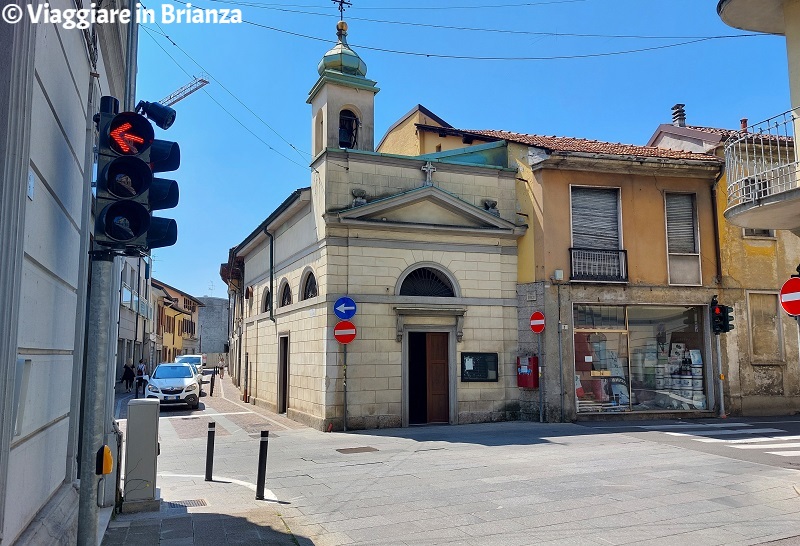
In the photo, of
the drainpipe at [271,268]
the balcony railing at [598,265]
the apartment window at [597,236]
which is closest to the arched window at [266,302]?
the drainpipe at [271,268]

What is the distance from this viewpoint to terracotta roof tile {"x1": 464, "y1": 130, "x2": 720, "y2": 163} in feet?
57.4

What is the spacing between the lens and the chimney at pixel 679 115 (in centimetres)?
2322

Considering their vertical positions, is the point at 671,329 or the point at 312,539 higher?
the point at 671,329

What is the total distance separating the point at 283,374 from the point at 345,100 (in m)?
8.55

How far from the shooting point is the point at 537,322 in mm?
16109

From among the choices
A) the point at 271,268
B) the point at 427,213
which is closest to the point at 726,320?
the point at 427,213

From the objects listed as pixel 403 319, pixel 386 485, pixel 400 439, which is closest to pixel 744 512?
pixel 386 485

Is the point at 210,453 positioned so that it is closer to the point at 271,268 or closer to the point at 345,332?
the point at 345,332

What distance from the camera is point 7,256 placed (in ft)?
10.6

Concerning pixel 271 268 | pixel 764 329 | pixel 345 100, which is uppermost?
pixel 345 100

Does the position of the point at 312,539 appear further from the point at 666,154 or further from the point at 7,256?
the point at 666,154

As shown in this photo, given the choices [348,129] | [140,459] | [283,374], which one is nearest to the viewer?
[140,459]

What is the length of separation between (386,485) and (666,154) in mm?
13695

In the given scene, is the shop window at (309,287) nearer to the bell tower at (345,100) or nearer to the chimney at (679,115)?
the bell tower at (345,100)
